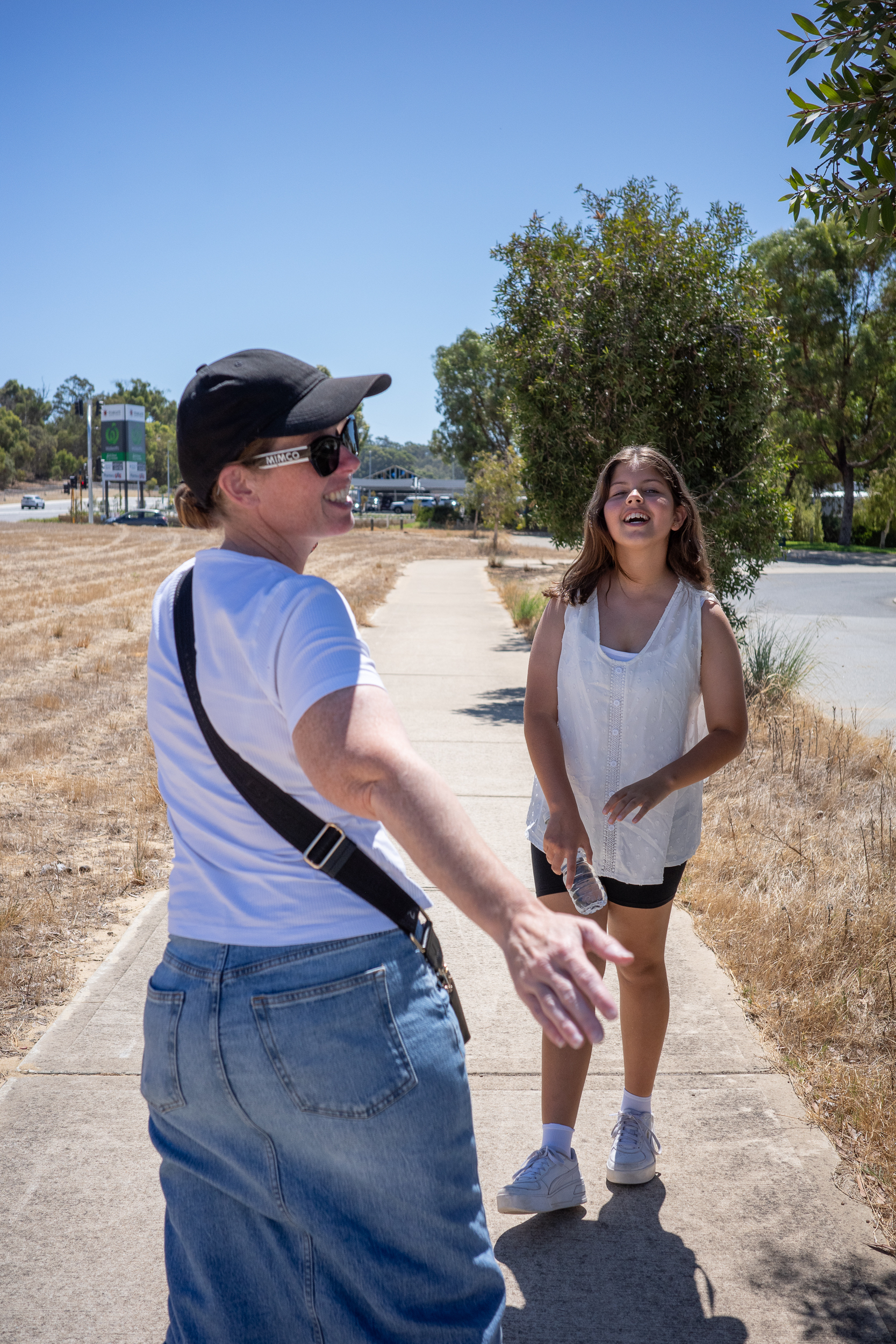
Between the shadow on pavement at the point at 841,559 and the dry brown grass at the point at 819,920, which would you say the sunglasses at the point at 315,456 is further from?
the shadow on pavement at the point at 841,559

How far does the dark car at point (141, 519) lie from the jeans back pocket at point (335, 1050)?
71696mm

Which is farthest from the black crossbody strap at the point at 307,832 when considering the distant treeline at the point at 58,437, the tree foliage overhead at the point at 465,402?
the distant treeline at the point at 58,437

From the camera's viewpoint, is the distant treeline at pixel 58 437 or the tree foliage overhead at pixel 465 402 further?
the distant treeline at pixel 58 437

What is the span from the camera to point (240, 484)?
1.52 meters

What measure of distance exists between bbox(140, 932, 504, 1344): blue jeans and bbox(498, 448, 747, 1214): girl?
1219mm

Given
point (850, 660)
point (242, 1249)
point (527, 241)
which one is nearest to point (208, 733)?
point (242, 1249)

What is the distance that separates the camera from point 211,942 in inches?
55.9

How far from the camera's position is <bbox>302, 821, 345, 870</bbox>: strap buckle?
4.46 ft

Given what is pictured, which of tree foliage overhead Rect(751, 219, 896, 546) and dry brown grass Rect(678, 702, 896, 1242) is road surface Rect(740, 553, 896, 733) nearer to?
dry brown grass Rect(678, 702, 896, 1242)

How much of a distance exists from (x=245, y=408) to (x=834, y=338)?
4357 cm

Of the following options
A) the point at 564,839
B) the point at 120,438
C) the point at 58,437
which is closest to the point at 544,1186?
the point at 564,839

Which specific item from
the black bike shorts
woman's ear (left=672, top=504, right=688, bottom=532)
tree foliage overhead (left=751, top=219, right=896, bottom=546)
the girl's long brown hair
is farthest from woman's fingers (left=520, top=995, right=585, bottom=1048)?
tree foliage overhead (left=751, top=219, right=896, bottom=546)

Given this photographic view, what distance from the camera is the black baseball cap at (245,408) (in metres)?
1.45

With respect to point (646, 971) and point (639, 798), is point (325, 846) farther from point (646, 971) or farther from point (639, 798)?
point (646, 971)
